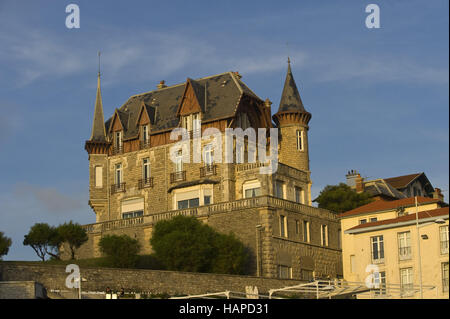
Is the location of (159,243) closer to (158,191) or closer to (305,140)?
(158,191)

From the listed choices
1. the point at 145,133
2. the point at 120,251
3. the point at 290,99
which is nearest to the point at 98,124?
the point at 145,133

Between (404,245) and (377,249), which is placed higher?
(404,245)

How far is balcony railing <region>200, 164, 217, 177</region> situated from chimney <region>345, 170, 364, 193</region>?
19.4 m

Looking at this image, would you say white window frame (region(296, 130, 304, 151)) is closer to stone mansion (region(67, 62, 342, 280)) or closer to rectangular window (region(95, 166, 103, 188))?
stone mansion (region(67, 62, 342, 280))

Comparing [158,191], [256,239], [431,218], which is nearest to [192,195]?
[158,191]

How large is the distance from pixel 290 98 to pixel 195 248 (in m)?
23.2

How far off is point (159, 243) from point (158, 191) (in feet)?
52.1

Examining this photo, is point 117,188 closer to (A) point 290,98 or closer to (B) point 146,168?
(B) point 146,168

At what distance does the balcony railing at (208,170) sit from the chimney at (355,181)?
63.7 feet

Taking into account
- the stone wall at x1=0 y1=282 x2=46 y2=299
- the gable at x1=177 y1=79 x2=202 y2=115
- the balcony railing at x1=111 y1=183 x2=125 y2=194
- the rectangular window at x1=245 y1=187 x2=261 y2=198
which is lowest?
the stone wall at x1=0 y1=282 x2=46 y2=299

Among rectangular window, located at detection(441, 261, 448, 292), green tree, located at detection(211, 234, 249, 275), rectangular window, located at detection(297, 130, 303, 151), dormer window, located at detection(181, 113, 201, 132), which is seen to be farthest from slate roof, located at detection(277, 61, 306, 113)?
rectangular window, located at detection(441, 261, 448, 292)

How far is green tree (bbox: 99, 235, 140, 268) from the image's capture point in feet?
206

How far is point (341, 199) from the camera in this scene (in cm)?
8356

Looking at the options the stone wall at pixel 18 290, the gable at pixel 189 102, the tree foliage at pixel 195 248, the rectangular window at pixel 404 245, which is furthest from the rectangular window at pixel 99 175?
the stone wall at pixel 18 290
